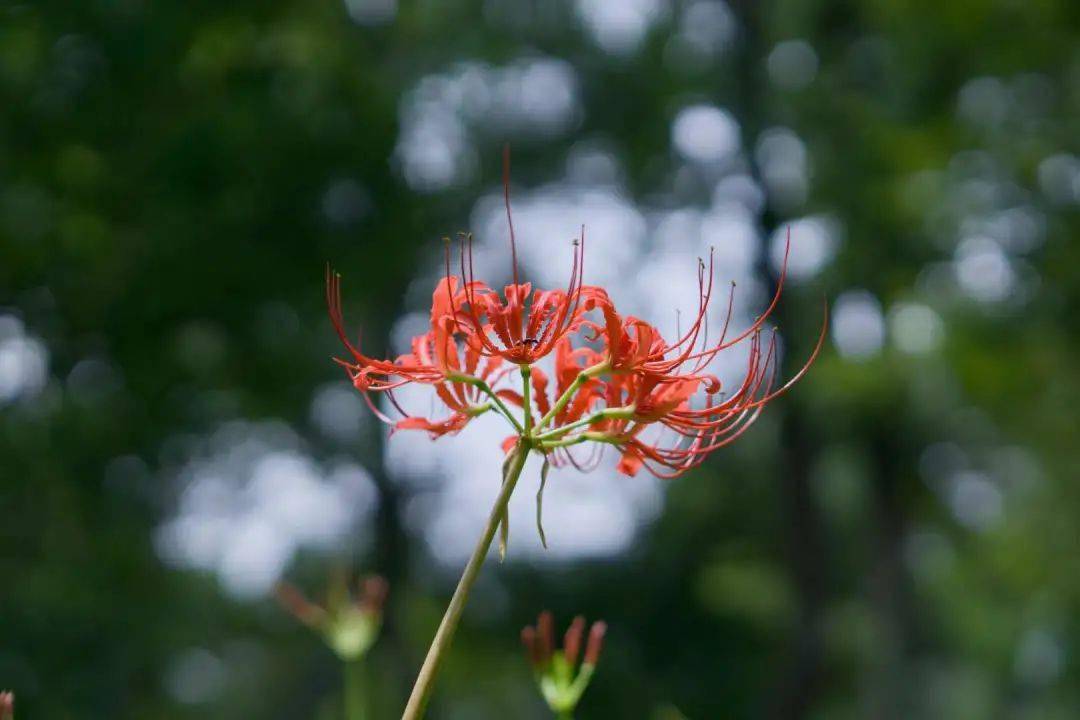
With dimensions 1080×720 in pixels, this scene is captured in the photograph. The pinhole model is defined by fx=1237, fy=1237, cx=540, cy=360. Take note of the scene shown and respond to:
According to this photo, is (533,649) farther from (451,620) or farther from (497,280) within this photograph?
(497,280)

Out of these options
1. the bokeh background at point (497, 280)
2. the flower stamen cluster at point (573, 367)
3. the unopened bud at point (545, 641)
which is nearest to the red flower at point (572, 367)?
the flower stamen cluster at point (573, 367)

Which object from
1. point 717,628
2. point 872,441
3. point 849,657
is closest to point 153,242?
point 872,441

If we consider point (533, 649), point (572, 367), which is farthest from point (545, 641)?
point (572, 367)

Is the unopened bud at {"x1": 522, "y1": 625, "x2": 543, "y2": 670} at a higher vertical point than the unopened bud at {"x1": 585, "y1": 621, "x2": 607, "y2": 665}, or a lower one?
lower

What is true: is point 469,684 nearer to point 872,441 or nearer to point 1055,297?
point 872,441

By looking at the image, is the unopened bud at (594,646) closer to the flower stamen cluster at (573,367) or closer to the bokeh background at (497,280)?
the flower stamen cluster at (573,367)

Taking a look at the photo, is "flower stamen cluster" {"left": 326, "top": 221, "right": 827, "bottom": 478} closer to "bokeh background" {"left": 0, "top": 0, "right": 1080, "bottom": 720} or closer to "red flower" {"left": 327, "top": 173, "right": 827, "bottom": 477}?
"red flower" {"left": 327, "top": 173, "right": 827, "bottom": 477}

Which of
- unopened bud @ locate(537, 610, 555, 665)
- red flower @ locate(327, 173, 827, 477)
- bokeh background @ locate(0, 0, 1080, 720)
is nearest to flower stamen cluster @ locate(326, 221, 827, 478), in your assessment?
red flower @ locate(327, 173, 827, 477)
